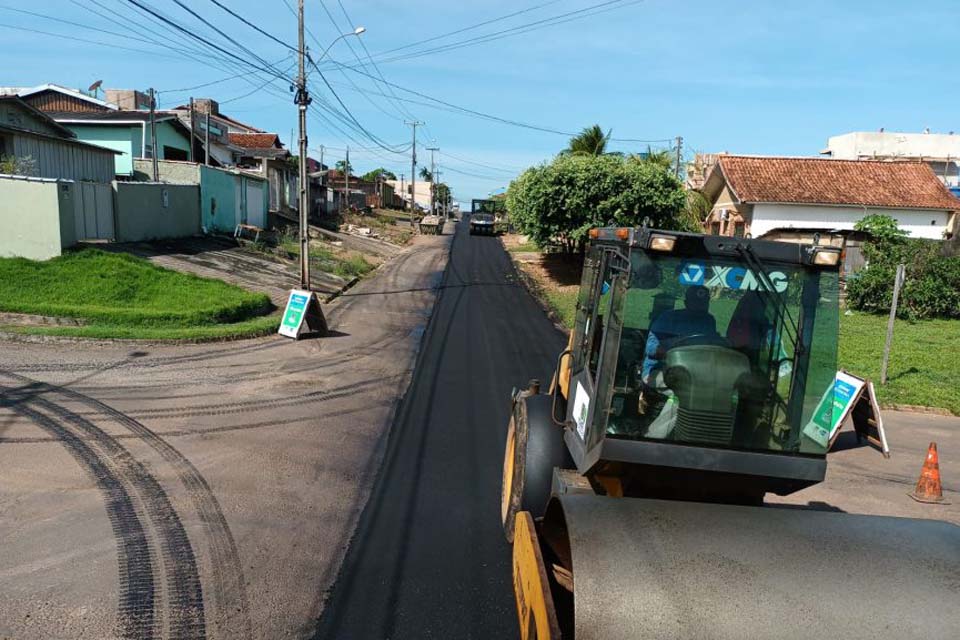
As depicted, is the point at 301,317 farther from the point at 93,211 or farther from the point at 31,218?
the point at 93,211

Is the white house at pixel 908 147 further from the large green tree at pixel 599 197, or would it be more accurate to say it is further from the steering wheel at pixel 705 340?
the steering wheel at pixel 705 340

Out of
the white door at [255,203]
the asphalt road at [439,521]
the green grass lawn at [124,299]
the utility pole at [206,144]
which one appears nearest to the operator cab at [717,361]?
the asphalt road at [439,521]

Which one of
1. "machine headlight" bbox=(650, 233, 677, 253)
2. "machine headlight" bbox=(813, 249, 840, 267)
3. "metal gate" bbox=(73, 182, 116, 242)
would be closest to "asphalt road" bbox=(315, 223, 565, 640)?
"machine headlight" bbox=(650, 233, 677, 253)

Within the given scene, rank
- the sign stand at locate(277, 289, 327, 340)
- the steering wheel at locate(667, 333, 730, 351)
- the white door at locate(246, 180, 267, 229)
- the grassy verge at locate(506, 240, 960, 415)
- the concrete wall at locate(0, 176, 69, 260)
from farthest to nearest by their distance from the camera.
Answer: the white door at locate(246, 180, 267, 229) → the concrete wall at locate(0, 176, 69, 260) → the sign stand at locate(277, 289, 327, 340) → the grassy verge at locate(506, 240, 960, 415) → the steering wheel at locate(667, 333, 730, 351)

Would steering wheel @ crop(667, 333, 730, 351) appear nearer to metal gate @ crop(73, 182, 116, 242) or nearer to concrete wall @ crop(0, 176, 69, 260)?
concrete wall @ crop(0, 176, 69, 260)

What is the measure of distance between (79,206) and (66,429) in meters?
13.0

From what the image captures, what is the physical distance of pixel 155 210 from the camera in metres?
24.3

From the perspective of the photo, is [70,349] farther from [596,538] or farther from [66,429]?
[596,538]

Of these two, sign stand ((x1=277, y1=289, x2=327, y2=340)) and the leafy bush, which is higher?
the leafy bush

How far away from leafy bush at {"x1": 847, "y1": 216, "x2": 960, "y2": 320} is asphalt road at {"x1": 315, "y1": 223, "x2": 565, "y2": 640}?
42.2 feet

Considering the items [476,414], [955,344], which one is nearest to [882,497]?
[476,414]

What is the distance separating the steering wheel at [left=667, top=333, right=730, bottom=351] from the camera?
14.0 ft

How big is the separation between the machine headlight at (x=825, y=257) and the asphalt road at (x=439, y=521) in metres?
3.07

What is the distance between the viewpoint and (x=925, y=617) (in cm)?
298
